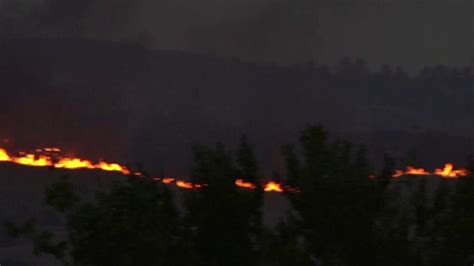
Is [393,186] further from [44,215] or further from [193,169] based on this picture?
[44,215]

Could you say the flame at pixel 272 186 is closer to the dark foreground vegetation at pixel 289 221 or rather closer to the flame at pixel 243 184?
the flame at pixel 243 184

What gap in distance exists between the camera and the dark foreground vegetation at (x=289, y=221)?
6.83 m

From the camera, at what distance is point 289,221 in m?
7.32

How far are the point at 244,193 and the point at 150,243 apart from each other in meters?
1.23

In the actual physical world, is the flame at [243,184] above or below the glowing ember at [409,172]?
below

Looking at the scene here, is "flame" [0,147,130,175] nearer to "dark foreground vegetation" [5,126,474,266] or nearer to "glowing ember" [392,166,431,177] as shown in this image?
"dark foreground vegetation" [5,126,474,266]

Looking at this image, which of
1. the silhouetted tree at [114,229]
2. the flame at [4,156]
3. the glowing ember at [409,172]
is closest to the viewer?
the silhouetted tree at [114,229]

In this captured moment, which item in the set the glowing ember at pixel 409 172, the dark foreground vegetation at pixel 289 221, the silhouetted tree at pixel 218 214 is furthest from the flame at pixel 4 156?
the glowing ember at pixel 409 172

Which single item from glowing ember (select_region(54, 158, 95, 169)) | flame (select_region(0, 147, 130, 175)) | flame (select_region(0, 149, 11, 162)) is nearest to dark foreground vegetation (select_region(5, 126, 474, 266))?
glowing ember (select_region(54, 158, 95, 169))

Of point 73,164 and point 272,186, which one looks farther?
point 73,164

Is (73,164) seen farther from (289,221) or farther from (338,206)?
(338,206)

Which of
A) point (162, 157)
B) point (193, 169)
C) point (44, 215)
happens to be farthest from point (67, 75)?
point (193, 169)

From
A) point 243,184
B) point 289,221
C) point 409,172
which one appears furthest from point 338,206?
point 243,184

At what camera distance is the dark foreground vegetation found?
269 inches
